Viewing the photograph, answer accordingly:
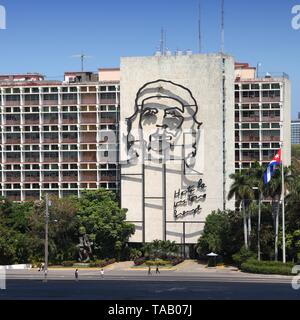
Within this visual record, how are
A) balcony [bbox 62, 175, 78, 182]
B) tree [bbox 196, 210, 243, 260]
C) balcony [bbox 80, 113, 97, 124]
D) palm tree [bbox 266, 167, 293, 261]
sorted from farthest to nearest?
balcony [bbox 62, 175, 78, 182]
balcony [bbox 80, 113, 97, 124]
tree [bbox 196, 210, 243, 260]
palm tree [bbox 266, 167, 293, 261]

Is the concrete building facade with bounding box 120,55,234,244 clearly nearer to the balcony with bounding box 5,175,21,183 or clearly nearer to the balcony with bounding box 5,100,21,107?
the balcony with bounding box 5,175,21,183

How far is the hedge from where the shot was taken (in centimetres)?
8612

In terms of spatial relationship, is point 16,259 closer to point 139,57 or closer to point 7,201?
point 7,201

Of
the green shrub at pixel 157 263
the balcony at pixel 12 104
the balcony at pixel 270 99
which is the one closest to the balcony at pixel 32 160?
Result: the balcony at pixel 12 104

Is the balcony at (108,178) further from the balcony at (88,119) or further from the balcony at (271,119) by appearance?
the balcony at (271,119)

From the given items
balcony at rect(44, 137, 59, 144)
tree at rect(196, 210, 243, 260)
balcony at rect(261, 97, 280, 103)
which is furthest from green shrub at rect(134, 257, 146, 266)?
balcony at rect(261, 97, 280, 103)

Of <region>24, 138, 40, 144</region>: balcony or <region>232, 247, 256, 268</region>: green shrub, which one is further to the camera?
<region>24, 138, 40, 144</region>: balcony

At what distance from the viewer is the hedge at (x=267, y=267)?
283ft

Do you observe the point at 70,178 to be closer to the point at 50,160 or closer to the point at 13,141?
the point at 50,160

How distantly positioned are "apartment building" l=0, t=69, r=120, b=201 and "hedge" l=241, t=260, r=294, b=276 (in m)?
36.7

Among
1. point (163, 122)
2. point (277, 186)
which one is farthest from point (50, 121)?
point (277, 186)

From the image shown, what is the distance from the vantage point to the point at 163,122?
112750mm

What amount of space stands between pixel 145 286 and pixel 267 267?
19.7 meters
